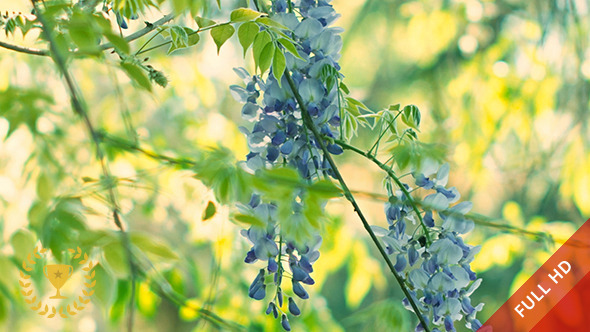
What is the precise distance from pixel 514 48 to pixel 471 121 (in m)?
0.32

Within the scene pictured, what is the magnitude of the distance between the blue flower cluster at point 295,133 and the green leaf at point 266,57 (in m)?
0.02

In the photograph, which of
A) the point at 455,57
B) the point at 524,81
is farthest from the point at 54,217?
the point at 455,57

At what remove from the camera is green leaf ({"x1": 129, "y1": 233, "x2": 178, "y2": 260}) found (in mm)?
374

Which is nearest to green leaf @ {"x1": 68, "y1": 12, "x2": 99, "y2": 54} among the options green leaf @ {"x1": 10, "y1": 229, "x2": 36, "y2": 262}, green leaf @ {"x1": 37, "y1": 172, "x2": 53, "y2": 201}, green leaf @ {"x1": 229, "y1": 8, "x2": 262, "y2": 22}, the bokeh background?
green leaf @ {"x1": 229, "y1": 8, "x2": 262, "y2": 22}

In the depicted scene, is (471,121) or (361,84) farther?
(361,84)

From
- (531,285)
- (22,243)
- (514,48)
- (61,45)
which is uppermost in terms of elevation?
(514,48)

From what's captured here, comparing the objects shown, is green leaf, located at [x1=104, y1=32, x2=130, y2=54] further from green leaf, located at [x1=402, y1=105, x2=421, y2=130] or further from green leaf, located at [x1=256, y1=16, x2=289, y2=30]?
green leaf, located at [x1=402, y1=105, x2=421, y2=130]

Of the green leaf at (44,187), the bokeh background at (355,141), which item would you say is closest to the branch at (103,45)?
the bokeh background at (355,141)

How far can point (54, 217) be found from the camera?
0.42 meters

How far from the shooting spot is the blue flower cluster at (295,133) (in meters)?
0.46

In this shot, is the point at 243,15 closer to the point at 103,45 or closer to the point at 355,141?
the point at 103,45

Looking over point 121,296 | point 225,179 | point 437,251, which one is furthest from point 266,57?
point 121,296

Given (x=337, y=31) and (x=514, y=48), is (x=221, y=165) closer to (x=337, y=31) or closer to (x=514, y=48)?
(x=337, y=31)

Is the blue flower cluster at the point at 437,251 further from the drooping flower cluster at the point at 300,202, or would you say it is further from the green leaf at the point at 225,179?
the green leaf at the point at 225,179
